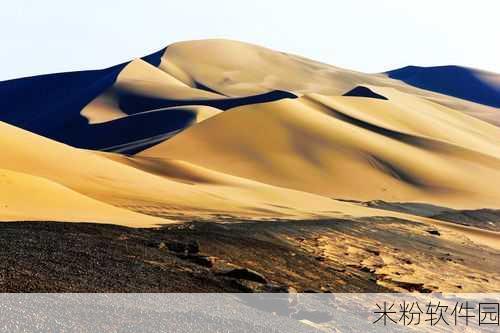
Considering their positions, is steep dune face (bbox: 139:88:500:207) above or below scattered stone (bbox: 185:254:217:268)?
below

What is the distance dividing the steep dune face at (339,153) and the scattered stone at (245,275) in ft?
128

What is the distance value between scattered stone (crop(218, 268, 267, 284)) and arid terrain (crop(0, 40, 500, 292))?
43 millimetres

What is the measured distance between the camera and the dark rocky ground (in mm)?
16062

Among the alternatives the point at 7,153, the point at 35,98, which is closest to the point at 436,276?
the point at 7,153

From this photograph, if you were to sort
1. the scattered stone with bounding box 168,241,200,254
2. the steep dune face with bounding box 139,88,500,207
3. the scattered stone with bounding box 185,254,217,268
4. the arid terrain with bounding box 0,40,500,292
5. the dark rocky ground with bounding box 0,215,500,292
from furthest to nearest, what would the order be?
1. the steep dune face with bounding box 139,88,500,207
2. the scattered stone with bounding box 168,241,200,254
3. the scattered stone with bounding box 185,254,217,268
4. the arid terrain with bounding box 0,40,500,292
5. the dark rocky ground with bounding box 0,215,500,292

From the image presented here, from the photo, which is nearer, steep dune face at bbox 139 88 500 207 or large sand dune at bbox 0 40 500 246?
large sand dune at bbox 0 40 500 246

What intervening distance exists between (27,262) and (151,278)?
253 cm

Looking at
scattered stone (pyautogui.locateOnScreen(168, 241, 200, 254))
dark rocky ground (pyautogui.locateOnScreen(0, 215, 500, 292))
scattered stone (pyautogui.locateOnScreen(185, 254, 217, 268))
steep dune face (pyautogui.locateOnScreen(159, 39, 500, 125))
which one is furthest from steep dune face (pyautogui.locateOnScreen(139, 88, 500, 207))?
steep dune face (pyautogui.locateOnScreen(159, 39, 500, 125))

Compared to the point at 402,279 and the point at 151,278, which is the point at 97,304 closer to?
the point at 151,278

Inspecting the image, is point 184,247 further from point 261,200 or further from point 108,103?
point 108,103

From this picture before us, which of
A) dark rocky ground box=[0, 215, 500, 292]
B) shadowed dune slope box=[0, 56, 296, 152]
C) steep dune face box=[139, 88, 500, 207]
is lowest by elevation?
shadowed dune slope box=[0, 56, 296, 152]

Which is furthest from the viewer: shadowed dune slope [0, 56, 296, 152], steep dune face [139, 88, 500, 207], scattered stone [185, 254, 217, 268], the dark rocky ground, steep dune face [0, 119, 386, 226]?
shadowed dune slope [0, 56, 296, 152]

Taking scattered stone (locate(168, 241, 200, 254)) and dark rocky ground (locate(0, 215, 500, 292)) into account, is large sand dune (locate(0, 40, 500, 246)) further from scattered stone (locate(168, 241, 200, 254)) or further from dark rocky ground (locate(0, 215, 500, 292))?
scattered stone (locate(168, 241, 200, 254))

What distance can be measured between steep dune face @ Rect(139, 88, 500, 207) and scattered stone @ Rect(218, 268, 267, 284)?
39.0 meters
